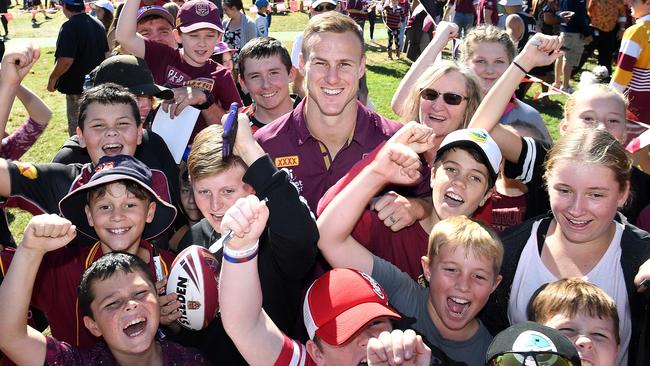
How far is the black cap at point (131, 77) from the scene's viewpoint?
430 centimetres

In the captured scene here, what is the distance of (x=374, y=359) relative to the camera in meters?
2.14

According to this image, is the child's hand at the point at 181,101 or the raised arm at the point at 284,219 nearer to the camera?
the raised arm at the point at 284,219

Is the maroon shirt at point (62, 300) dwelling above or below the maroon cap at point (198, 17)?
below

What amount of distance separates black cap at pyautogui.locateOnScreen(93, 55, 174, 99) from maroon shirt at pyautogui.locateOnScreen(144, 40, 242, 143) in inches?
36.6

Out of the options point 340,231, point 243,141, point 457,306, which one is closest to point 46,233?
point 243,141

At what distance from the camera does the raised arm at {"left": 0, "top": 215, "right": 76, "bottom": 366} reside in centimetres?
248

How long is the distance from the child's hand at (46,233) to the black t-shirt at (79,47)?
205 inches

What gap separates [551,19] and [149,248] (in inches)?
478

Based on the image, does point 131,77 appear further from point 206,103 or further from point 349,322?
point 349,322

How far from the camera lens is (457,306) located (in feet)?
8.74

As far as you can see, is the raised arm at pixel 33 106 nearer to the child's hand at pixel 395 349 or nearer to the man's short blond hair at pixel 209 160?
the man's short blond hair at pixel 209 160

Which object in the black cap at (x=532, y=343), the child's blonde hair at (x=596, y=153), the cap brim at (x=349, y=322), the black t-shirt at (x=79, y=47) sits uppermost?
the child's blonde hair at (x=596, y=153)

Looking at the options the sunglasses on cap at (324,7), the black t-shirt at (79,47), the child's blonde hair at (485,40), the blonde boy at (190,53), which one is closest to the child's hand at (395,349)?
the child's blonde hair at (485,40)

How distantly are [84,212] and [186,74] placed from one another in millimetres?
2515
